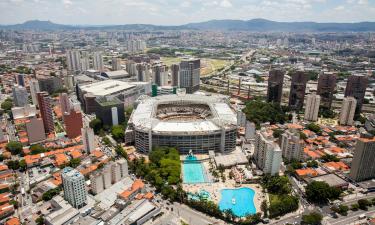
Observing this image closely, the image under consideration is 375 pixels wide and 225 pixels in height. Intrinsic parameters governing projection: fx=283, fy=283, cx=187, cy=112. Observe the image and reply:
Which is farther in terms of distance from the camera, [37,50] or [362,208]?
[37,50]

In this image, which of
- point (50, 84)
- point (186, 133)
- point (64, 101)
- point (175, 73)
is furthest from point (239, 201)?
point (50, 84)

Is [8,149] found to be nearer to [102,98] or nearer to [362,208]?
[102,98]

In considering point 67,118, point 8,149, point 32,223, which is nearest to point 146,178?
point 32,223

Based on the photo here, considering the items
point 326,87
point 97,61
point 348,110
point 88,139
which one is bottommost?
point 88,139

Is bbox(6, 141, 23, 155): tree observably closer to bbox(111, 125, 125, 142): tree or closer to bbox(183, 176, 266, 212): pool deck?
bbox(111, 125, 125, 142): tree

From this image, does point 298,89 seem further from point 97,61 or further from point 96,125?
point 97,61

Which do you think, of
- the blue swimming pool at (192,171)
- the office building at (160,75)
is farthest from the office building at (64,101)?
the office building at (160,75)

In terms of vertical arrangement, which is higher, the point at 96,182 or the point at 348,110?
the point at 348,110
